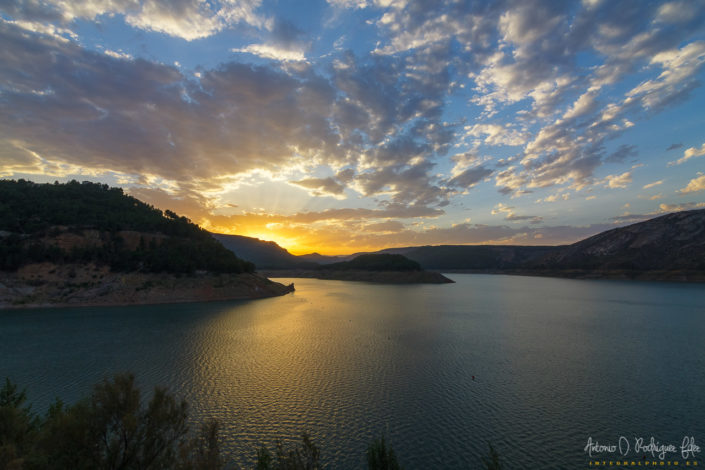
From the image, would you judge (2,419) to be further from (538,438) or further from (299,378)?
(538,438)

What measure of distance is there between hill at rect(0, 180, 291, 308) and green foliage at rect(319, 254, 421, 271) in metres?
77.8

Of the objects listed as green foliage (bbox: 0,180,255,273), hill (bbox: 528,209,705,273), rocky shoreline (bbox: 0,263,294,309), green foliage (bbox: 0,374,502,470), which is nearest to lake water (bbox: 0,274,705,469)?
green foliage (bbox: 0,374,502,470)

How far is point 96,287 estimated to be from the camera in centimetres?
7294

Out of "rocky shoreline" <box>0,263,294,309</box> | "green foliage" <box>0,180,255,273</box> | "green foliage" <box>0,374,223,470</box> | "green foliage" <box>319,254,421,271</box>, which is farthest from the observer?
"green foliage" <box>319,254,421,271</box>

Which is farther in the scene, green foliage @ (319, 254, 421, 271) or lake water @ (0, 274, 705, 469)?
green foliage @ (319, 254, 421, 271)

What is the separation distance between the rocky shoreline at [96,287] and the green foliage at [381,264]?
98.8m

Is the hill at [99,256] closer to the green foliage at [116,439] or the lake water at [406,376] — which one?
the lake water at [406,376]

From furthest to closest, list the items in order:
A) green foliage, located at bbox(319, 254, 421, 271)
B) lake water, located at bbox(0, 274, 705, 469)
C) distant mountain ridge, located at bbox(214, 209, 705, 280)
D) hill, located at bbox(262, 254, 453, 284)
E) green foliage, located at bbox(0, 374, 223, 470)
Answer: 1. green foliage, located at bbox(319, 254, 421, 271)
2. hill, located at bbox(262, 254, 453, 284)
3. distant mountain ridge, located at bbox(214, 209, 705, 280)
4. lake water, located at bbox(0, 274, 705, 469)
5. green foliage, located at bbox(0, 374, 223, 470)

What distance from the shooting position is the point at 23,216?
278 feet

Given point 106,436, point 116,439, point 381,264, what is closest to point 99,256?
point 106,436

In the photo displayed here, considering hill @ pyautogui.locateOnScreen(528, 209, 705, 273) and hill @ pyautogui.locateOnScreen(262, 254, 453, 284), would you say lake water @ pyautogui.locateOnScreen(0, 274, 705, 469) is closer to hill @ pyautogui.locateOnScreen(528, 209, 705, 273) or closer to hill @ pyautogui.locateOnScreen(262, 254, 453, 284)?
hill @ pyautogui.locateOnScreen(262, 254, 453, 284)

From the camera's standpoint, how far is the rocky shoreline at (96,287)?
222 ft

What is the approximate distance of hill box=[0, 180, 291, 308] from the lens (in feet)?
232

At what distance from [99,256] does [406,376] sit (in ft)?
289
